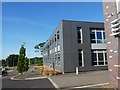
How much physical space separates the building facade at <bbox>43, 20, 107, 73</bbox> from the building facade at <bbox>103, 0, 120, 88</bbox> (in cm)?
1701

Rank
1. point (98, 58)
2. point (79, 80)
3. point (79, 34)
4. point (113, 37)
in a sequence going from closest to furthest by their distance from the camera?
point (113, 37) < point (79, 80) < point (79, 34) < point (98, 58)

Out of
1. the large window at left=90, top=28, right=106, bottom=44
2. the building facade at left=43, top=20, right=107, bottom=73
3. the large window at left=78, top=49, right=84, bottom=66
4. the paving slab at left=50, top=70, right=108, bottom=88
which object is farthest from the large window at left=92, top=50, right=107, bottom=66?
the paving slab at left=50, top=70, right=108, bottom=88

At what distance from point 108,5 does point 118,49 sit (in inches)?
101

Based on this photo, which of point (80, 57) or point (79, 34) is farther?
point (79, 34)

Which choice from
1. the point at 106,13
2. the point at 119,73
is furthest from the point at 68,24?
the point at 119,73

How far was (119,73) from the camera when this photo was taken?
359 inches

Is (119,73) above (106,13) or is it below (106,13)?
below

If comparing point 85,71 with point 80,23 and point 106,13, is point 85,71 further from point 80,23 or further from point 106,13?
point 106,13

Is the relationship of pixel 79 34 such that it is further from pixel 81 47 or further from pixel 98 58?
pixel 98 58

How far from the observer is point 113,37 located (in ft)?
31.7

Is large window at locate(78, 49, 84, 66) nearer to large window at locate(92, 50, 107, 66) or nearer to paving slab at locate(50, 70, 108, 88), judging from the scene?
large window at locate(92, 50, 107, 66)

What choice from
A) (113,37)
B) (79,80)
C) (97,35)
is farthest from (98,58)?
(113,37)

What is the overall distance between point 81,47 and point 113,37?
1853cm

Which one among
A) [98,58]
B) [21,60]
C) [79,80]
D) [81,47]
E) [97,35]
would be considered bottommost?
[79,80]
